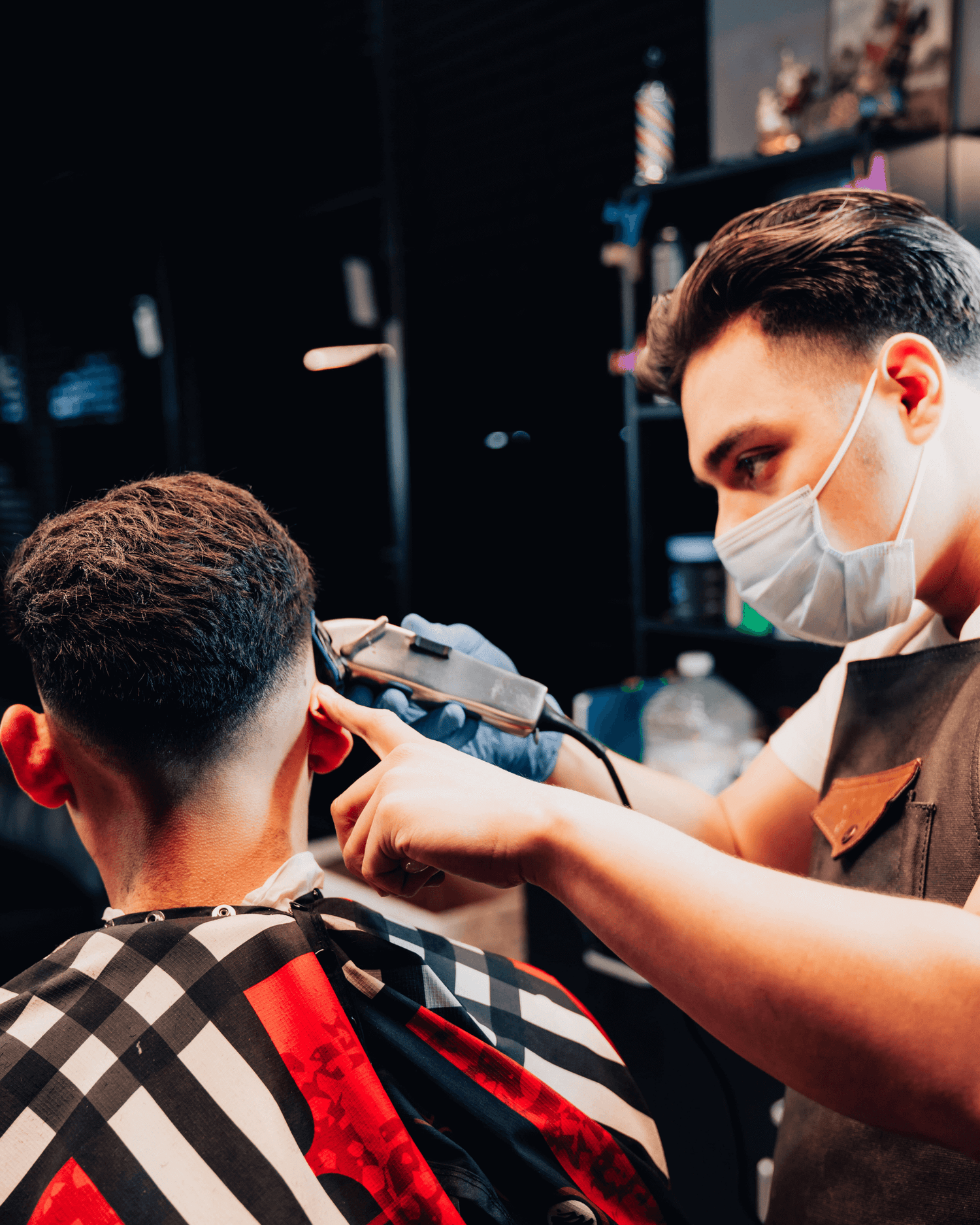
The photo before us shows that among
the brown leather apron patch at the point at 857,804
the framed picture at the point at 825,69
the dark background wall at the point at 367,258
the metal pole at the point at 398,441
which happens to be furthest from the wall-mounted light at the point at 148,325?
the brown leather apron patch at the point at 857,804

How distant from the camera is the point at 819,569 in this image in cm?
120

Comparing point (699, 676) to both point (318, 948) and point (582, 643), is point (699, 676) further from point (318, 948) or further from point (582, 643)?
point (318, 948)

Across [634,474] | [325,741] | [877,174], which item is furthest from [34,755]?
[877,174]

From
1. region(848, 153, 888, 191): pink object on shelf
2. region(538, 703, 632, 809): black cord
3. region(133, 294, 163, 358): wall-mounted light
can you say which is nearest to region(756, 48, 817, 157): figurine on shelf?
region(848, 153, 888, 191): pink object on shelf

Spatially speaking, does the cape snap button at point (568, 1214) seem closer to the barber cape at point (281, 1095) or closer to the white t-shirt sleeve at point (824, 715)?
the barber cape at point (281, 1095)

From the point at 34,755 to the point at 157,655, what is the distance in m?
0.22

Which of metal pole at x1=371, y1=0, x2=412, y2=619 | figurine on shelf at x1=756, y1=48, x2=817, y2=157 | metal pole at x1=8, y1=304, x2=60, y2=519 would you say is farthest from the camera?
metal pole at x1=8, y1=304, x2=60, y2=519

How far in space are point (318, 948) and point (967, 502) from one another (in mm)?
1010

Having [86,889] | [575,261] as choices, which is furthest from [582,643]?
[86,889]

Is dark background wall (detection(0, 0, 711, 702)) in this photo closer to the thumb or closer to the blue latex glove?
the blue latex glove

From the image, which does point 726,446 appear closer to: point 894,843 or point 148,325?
point 894,843

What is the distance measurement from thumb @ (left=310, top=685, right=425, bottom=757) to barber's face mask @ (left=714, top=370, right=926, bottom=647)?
572 mm

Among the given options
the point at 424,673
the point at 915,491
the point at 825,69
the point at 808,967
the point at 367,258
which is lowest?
the point at 808,967

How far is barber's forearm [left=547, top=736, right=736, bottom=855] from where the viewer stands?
144 cm
